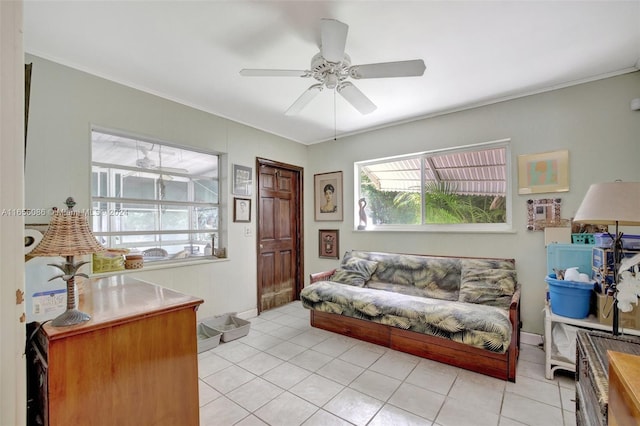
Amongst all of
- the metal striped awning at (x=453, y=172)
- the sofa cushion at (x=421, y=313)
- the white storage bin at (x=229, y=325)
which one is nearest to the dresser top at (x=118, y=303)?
the white storage bin at (x=229, y=325)

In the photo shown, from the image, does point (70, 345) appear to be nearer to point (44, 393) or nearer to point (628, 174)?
point (44, 393)

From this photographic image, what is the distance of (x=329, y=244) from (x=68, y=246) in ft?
11.2

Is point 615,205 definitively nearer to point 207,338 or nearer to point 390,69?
point 390,69

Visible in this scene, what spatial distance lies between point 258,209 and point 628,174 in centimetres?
384

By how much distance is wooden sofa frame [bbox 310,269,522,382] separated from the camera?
218 cm

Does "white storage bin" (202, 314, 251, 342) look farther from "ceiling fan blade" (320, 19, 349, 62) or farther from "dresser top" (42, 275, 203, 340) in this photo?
"ceiling fan blade" (320, 19, 349, 62)

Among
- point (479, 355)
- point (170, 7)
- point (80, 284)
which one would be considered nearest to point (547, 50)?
point (479, 355)

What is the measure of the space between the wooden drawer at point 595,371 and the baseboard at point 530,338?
1639mm

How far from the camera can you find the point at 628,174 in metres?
2.43

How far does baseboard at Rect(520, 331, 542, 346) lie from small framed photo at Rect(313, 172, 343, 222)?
8.29 feet

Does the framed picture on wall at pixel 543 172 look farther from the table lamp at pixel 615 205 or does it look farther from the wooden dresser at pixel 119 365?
the wooden dresser at pixel 119 365

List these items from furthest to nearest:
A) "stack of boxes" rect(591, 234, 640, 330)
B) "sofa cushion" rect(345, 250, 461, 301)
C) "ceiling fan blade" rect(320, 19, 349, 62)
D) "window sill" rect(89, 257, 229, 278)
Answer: "sofa cushion" rect(345, 250, 461, 301) → "window sill" rect(89, 257, 229, 278) → "stack of boxes" rect(591, 234, 640, 330) → "ceiling fan blade" rect(320, 19, 349, 62)

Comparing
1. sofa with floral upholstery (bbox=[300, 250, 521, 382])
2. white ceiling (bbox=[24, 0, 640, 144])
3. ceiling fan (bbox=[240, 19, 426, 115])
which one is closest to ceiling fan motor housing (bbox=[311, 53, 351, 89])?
ceiling fan (bbox=[240, 19, 426, 115])

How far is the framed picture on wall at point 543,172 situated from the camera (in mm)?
2660
